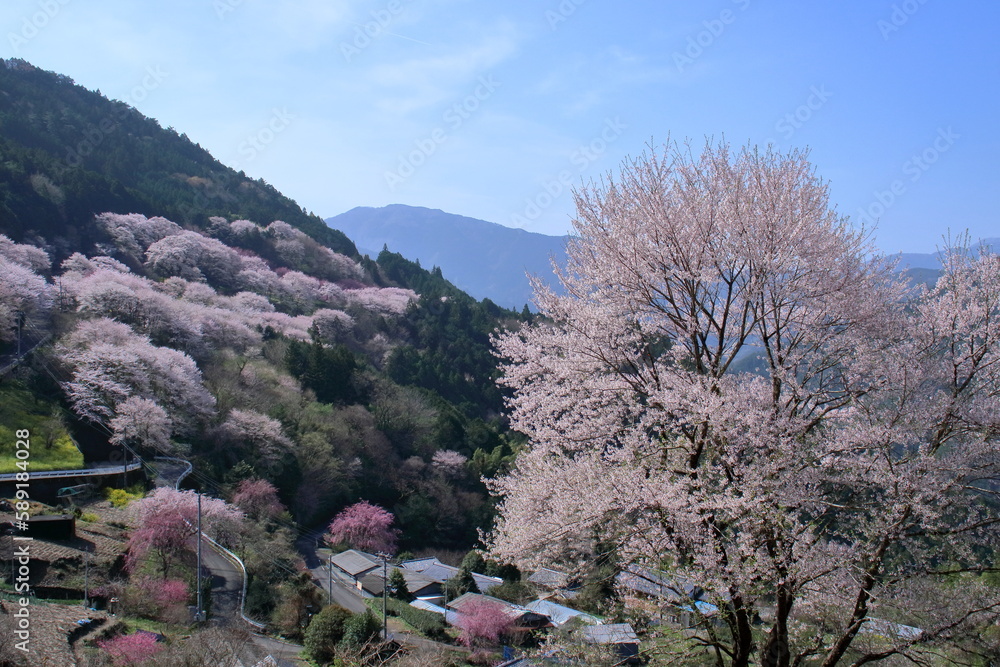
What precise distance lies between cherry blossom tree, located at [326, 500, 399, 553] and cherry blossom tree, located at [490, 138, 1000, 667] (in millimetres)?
19986

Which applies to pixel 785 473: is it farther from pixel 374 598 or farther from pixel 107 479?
pixel 107 479

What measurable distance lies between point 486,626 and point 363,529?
9195 millimetres

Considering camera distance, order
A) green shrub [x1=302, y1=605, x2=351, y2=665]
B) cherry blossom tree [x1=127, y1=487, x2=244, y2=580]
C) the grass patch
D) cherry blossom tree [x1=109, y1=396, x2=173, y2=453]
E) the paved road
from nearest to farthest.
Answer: green shrub [x1=302, y1=605, x2=351, y2=665], the paved road, cherry blossom tree [x1=127, y1=487, x2=244, y2=580], the grass patch, cherry blossom tree [x1=109, y1=396, x2=173, y2=453]

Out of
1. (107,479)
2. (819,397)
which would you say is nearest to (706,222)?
(819,397)

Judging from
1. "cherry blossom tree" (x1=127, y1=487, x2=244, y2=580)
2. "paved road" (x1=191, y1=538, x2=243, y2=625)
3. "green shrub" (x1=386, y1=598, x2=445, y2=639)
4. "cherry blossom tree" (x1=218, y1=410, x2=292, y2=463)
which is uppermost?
"cherry blossom tree" (x1=218, y1=410, x2=292, y2=463)

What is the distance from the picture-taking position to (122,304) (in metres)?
27.2

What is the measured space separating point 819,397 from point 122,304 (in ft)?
96.1

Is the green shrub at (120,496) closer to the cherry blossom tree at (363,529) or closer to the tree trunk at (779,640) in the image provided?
the cherry blossom tree at (363,529)

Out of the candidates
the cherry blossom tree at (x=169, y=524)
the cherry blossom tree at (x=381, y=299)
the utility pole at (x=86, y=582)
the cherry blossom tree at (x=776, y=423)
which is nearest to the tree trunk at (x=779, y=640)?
the cherry blossom tree at (x=776, y=423)

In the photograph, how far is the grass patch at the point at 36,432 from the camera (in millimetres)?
16547

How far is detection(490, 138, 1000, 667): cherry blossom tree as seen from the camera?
4094 mm

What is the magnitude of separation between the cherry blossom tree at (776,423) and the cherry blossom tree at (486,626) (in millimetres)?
12062

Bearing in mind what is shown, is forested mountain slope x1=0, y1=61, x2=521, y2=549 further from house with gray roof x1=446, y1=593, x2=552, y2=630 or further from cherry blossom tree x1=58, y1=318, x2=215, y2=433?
house with gray roof x1=446, y1=593, x2=552, y2=630

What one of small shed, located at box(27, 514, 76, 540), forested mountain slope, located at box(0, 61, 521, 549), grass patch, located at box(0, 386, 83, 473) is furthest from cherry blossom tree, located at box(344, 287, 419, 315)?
small shed, located at box(27, 514, 76, 540)
